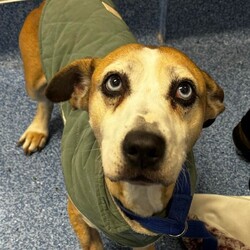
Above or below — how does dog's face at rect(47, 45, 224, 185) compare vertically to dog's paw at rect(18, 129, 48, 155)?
above

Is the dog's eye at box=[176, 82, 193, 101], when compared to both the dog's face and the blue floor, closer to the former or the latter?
the dog's face

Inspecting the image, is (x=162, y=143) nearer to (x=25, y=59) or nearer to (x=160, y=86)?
(x=160, y=86)

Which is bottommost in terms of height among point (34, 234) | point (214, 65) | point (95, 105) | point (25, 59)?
point (34, 234)

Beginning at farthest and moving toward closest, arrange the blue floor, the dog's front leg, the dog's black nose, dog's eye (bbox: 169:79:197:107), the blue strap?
1. the blue floor
2. the dog's front leg
3. the blue strap
4. dog's eye (bbox: 169:79:197:107)
5. the dog's black nose

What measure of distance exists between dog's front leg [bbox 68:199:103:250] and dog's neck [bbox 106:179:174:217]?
213 mm

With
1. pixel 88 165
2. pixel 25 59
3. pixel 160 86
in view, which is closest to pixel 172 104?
pixel 160 86

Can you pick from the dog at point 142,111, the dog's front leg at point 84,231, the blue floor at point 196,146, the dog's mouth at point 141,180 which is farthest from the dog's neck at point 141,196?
the blue floor at point 196,146

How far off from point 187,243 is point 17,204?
Result: 0.52 m

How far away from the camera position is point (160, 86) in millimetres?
914

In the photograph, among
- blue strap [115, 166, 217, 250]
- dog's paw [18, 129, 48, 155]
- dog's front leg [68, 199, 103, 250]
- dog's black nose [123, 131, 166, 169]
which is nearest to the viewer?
dog's black nose [123, 131, 166, 169]

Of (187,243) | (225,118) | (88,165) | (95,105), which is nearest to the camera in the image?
(95,105)

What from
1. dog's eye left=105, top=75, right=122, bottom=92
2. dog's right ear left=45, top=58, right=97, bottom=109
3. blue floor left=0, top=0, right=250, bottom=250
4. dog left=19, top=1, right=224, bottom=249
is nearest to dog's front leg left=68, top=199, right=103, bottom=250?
dog left=19, top=1, right=224, bottom=249

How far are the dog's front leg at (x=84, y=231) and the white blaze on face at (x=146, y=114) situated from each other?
0.36 metres

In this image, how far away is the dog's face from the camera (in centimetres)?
84
